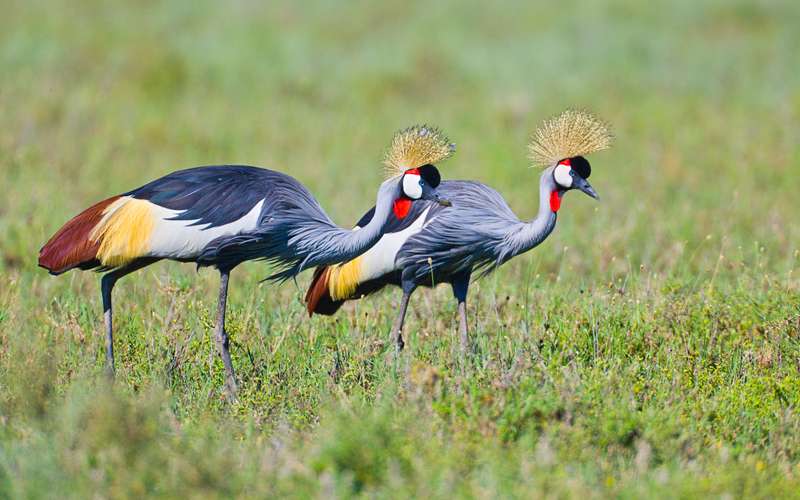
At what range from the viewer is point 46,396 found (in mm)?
3658

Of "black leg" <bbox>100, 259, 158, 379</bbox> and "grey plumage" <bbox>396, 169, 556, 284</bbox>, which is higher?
"grey plumage" <bbox>396, 169, 556, 284</bbox>

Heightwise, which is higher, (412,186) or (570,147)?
(570,147)

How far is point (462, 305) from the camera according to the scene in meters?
4.79

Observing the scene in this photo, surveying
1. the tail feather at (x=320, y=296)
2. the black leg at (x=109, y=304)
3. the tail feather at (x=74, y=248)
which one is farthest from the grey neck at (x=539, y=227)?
the tail feather at (x=74, y=248)

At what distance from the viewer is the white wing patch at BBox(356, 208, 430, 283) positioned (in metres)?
4.89

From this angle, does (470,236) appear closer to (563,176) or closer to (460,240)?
(460,240)

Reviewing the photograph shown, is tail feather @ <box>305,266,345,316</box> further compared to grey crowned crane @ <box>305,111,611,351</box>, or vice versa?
tail feather @ <box>305,266,345,316</box>

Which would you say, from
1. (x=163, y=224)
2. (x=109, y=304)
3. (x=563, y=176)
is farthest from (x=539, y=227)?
(x=109, y=304)

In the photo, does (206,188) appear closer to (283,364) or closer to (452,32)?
(283,364)

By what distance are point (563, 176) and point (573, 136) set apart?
6.5 inches

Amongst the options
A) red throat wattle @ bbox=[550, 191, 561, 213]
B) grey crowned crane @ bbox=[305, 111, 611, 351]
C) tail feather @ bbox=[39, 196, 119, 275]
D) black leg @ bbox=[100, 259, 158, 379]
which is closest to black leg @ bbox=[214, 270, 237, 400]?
black leg @ bbox=[100, 259, 158, 379]

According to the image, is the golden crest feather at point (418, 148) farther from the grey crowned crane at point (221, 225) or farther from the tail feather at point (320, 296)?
the tail feather at point (320, 296)

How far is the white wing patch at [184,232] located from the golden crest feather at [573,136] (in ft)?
4.00

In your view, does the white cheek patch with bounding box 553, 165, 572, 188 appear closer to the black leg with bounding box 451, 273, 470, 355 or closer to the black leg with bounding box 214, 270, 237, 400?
the black leg with bounding box 451, 273, 470, 355
